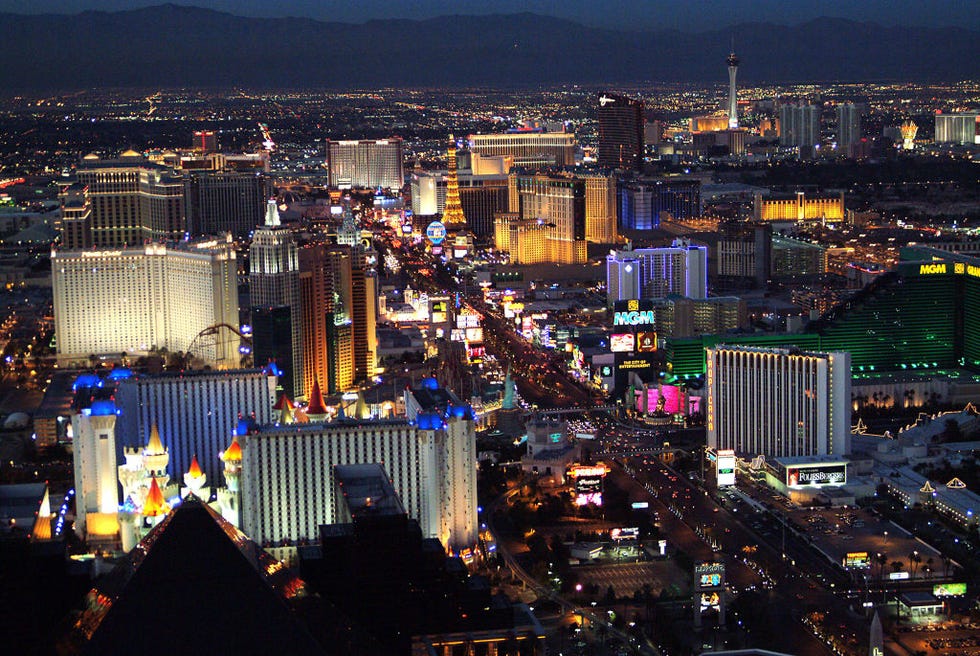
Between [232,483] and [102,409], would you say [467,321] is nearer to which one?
[102,409]

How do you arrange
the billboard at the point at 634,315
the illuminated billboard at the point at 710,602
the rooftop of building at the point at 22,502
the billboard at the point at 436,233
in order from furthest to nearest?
the billboard at the point at 436,233
the billboard at the point at 634,315
the rooftop of building at the point at 22,502
the illuminated billboard at the point at 710,602

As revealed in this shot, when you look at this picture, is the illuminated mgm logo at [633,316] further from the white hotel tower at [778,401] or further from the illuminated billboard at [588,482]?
the illuminated billboard at [588,482]

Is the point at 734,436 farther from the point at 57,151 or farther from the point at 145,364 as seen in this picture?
the point at 57,151

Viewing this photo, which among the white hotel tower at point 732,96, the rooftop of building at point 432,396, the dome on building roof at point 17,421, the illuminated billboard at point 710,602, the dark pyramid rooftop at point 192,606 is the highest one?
the white hotel tower at point 732,96

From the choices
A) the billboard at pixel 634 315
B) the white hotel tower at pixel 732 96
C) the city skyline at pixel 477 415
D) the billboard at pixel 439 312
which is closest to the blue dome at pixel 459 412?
the city skyline at pixel 477 415

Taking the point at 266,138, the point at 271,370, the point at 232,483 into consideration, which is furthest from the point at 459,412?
the point at 266,138

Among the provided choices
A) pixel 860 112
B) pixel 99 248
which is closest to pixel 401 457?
pixel 99 248

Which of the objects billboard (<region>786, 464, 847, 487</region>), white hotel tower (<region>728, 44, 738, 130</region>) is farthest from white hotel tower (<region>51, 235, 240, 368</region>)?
white hotel tower (<region>728, 44, 738, 130</region>)
